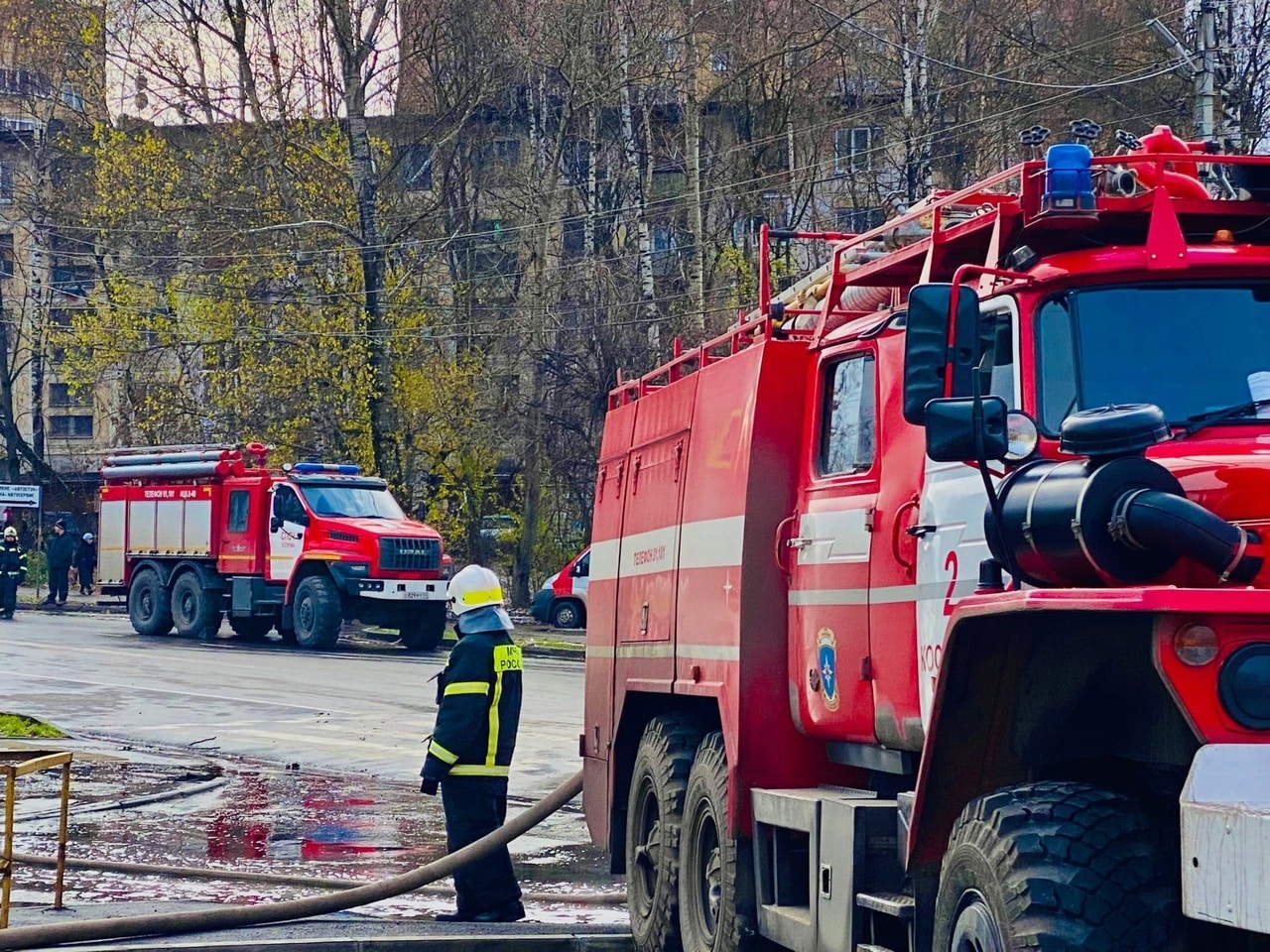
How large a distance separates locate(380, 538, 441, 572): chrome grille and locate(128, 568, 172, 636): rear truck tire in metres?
5.52

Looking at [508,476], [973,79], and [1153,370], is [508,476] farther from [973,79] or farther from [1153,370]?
[1153,370]

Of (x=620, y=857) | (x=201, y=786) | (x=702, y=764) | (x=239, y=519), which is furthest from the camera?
(x=239, y=519)

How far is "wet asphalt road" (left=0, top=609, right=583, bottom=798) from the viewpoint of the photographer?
54.9ft

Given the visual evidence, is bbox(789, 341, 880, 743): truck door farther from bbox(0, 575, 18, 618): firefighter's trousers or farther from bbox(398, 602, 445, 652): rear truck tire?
bbox(0, 575, 18, 618): firefighter's trousers

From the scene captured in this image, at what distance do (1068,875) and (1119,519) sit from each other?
87cm

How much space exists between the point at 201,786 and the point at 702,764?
7.77 meters

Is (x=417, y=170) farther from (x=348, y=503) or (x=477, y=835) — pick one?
(x=477, y=835)

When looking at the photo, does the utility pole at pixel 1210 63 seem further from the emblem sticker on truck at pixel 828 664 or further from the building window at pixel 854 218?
the emblem sticker on truck at pixel 828 664

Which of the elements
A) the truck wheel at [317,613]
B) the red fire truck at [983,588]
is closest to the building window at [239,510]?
the truck wheel at [317,613]

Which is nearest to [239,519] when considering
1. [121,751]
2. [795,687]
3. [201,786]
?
[121,751]

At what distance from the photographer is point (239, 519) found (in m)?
30.5

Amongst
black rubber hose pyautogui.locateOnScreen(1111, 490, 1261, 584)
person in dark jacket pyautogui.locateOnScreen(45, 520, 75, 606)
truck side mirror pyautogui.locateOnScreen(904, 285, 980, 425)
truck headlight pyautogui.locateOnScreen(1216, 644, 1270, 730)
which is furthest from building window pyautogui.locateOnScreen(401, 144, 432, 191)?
truck headlight pyautogui.locateOnScreen(1216, 644, 1270, 730)

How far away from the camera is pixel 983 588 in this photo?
17.6ft

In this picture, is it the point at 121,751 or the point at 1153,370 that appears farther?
the point at 121,751
